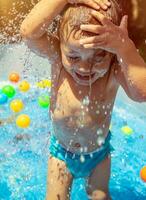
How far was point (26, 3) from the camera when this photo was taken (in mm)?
3455

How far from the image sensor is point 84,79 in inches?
58.9

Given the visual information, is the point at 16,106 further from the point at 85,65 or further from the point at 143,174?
the point at 85,65

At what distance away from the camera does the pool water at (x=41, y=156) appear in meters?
2.05

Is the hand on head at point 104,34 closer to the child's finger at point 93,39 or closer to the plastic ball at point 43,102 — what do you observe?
the child's finger at point 93,39

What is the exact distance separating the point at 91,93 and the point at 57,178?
0.34 metres

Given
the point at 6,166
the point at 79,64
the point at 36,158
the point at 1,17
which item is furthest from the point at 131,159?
the point at 1,17

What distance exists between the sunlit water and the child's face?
28.6 inches

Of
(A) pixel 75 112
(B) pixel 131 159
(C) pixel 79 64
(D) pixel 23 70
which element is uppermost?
(C) pixel 79 64

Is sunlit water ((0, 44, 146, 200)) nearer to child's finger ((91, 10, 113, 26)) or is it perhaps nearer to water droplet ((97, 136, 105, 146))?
water droplet ((97, 136, 105, 146))

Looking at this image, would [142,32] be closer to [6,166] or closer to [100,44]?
[6,166]

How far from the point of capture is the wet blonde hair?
1.32m

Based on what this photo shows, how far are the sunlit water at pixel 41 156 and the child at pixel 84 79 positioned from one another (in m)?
0.35

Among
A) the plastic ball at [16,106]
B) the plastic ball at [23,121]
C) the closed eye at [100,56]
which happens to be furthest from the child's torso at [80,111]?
the plastic ball at [16,106]

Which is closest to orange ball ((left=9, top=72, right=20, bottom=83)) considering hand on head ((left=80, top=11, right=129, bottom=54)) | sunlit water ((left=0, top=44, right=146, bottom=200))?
sunlit water ((left=0, top=44, right=146, bottom=200))
